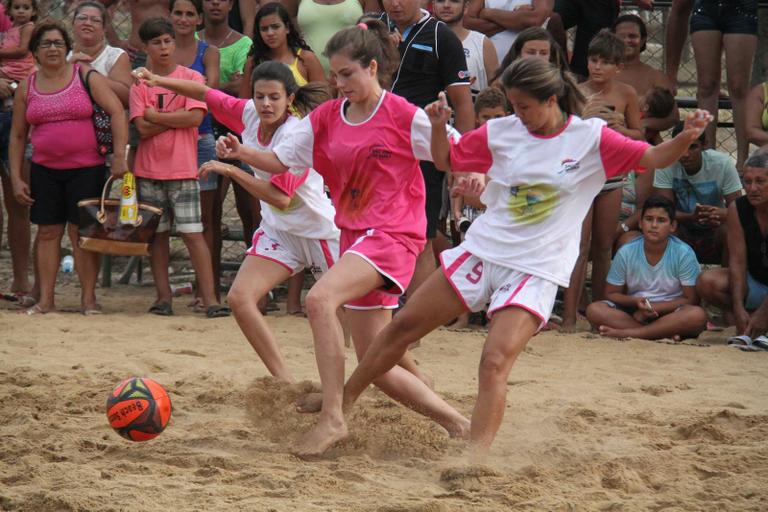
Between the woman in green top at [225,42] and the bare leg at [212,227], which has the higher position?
the woman in green top at [225,42]

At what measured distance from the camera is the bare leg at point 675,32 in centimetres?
993

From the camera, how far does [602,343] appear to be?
8289 millimetres

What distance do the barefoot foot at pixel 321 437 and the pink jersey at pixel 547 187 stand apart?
3.45ft

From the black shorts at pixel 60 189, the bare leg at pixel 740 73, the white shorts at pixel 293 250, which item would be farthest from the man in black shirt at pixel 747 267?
the black shorts at pixel 60 189

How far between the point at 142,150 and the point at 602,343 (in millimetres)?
3921

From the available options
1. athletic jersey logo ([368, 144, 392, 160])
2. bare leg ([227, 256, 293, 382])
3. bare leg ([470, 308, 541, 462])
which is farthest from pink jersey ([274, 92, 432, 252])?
bare leg ([470, 308, 541, 462])

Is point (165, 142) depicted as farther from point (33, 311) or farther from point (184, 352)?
point (184, 352)

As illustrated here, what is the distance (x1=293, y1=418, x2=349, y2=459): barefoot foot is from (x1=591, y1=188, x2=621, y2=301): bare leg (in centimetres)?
406

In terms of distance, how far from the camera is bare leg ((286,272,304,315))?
9.11 metres

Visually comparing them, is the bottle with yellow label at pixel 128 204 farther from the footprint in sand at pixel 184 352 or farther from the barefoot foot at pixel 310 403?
the barefoot foot at pixel 310 403

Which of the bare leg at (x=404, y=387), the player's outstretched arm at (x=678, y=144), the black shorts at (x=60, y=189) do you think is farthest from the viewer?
the black shorts at (x=60, y=189)

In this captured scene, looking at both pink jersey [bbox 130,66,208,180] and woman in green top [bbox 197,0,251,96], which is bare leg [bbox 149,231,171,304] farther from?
woman in green top [bbox 197,0,251,96]

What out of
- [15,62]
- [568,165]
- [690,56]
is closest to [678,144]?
[568,165]

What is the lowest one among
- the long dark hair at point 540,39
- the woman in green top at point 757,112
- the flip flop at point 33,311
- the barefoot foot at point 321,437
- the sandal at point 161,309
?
the sandal at point 161,309
